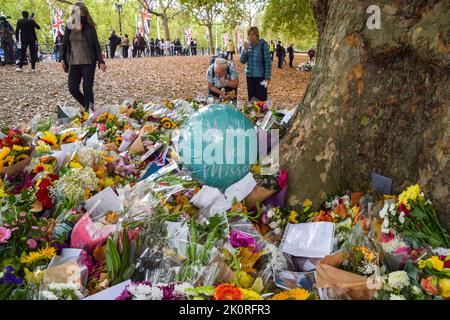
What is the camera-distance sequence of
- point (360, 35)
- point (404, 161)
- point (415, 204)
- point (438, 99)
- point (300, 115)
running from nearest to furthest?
point (415, 204), point (438, 99), point (404, 161), point (360, 35), point (300, 115)

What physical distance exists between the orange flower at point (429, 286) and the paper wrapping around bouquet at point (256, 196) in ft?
4.20

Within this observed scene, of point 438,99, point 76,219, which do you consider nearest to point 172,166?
point 76,219

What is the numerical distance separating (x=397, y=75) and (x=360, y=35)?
0.40 m

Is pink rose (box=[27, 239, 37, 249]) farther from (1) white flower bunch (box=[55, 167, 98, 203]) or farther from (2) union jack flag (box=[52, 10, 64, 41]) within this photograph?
(2) union jack flag (box=[52, 10, 64, 41])

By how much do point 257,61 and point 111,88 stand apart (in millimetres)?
6413

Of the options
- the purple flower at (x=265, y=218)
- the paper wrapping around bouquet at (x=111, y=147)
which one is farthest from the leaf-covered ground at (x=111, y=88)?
the purple flower at (x=265, y=218)

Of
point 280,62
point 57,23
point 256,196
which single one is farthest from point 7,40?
point 280,62

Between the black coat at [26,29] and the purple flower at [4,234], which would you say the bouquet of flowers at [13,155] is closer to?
the purple flower at [4,234]

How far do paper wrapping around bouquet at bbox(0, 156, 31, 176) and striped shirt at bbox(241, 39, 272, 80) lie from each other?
466cm

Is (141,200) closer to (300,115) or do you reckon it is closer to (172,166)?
(172,166)

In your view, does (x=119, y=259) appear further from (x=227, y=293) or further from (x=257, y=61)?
(x=257, y=61)

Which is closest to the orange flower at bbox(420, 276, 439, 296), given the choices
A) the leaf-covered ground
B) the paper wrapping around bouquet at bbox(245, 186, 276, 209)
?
the paper wrapping around bouquet at bbox(245, 186, 276, 209)

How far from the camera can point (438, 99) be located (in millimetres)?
2664

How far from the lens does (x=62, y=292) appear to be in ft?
6.16
